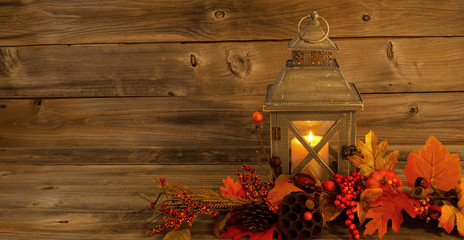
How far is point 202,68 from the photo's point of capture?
1258 millimetres

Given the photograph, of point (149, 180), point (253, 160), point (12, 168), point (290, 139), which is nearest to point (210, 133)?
point (253, 160)

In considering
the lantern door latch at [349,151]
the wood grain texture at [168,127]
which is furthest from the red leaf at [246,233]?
the wood grain texture at [168,127]

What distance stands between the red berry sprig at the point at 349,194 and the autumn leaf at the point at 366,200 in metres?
0.01

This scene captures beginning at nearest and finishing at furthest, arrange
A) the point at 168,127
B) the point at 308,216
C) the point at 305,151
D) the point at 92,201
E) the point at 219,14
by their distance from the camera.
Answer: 1. the point at 308,216
2. the point at 305,151
3. the point at 92,201
4. the point at 219,14
5. the point at 168,127

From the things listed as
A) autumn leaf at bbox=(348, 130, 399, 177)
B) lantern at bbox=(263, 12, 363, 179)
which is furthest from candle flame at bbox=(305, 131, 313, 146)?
autumn leaf at bbox=(348, 130, 399, 177)

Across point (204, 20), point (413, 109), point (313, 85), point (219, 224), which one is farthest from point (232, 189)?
point (413, 109)

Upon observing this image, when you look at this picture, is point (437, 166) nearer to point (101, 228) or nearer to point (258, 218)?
point (258, 218)

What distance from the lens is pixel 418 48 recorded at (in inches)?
47.4

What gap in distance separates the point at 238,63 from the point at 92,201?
63 cm

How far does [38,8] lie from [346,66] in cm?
106

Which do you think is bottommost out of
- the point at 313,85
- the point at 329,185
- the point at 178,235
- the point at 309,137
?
the point at 178,235

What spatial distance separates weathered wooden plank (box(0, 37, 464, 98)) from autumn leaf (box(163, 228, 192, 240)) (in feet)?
1.89

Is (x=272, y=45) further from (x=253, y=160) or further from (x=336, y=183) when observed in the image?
(x=336, y=183)

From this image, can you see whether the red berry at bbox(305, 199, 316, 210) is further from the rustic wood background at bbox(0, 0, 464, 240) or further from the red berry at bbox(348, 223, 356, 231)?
the rustic wood background at bbox(0, 0, 464, 240)
